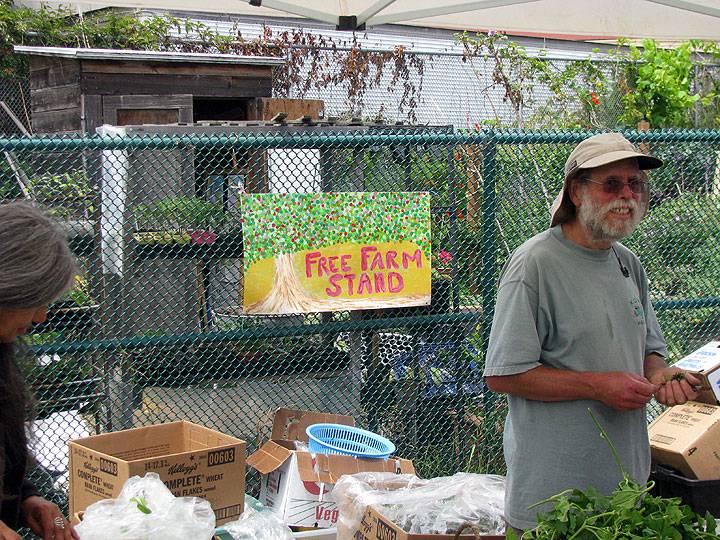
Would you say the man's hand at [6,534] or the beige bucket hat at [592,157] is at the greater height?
the beige bucket hat at [592,157]

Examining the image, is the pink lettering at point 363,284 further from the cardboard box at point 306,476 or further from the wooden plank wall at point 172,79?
the wooden plank wall at point 172,79

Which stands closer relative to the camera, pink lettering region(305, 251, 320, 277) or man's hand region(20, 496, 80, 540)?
man's hand region(20, 496, 80, 540)

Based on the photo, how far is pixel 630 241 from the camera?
5234 millimetres

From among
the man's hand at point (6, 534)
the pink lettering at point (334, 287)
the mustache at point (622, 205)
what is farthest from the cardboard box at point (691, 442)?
the man's hand at point (6, 534)

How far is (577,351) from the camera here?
2.85 m

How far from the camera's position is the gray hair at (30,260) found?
76.9 inches

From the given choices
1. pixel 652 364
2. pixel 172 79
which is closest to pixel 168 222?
pixel 652 364

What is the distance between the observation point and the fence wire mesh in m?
4.29

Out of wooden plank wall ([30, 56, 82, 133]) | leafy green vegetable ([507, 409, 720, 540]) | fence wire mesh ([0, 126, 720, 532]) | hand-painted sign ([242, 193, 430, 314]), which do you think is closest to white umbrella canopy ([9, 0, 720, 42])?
wooden plank wall ([30, 56, 82, 133])

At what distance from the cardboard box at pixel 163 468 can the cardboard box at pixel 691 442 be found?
173cm

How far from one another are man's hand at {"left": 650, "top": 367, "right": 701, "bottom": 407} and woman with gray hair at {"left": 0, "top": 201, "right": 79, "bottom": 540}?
1.91 meters

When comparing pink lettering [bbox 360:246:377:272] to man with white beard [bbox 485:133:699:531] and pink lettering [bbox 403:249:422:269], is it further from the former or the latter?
man with white beard [bbox 485:133:699:531]

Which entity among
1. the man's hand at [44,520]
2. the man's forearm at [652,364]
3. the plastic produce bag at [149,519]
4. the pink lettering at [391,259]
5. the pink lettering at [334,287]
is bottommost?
the plastic produce bag at [149,519]

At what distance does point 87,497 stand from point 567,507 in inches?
86.3
